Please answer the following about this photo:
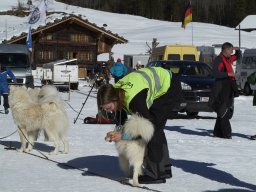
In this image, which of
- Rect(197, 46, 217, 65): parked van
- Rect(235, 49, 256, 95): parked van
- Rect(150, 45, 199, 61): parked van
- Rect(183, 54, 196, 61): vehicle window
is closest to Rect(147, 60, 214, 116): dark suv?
Rect(150, 45, 199, 61): parked van

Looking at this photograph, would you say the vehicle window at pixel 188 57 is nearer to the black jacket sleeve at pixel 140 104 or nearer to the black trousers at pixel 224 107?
the black trousers at pixel 224 107

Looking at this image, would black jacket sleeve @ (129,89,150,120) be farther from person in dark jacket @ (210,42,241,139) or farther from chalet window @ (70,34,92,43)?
chalet window @ (70,34,92,43)

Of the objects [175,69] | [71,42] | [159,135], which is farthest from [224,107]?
[71,42]

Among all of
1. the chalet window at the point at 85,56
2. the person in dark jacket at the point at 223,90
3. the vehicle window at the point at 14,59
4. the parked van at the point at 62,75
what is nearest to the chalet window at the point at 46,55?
the chalet window at the point at 85,56

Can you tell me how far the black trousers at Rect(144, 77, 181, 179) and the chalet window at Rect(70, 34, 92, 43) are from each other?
4365cm

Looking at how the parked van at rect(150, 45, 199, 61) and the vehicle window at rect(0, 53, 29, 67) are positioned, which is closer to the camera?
the vehicle window at rect(0, 53, 29, 67)

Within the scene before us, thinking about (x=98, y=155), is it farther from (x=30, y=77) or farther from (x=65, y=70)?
(x=65, y=70)

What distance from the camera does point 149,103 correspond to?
6.14 meters

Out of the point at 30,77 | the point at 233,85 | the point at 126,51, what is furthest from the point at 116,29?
the point at 233,85

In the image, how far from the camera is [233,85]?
1063 centimetres

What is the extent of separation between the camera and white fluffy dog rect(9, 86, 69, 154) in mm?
8375

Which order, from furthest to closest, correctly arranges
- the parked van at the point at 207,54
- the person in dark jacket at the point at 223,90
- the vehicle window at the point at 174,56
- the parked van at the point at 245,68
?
the parked van at the point at 207,54 → the parked van at the point at 245,68 → the vehicle window at the point at 174,56 → the person in dark jacket at the point at 223,90

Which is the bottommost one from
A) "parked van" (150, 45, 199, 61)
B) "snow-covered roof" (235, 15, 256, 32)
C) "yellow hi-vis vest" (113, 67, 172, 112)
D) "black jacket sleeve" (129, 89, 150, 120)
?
"black jacket sleeve" (129, 89, 150, 120)

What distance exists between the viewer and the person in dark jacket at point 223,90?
1054 centimetres
